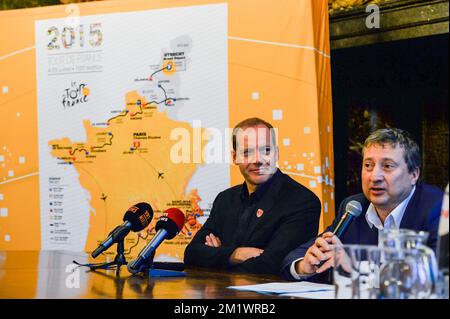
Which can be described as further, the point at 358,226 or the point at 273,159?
the point at 273,159

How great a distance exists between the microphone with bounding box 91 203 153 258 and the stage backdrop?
1.52 metres

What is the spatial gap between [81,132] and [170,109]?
0.72 meters

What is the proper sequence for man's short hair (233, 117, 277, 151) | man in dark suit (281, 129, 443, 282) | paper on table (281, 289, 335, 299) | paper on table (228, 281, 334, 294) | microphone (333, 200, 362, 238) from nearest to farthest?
paper on table (281, 289, 335, 299) < paper on table (228, 281, 334, 294) < microphone (333, 200, 362, 238) < man in dark suit (281, 129, 443, 282) < man's short hair (233, 117, 277, 151)

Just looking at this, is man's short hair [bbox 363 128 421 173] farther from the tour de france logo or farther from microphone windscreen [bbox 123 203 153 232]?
the tour de france logo

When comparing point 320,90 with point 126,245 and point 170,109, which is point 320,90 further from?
point 126,245

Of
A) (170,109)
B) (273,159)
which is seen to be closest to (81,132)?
(170,109)

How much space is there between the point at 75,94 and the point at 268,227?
1800mm

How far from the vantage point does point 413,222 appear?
327 centimetres

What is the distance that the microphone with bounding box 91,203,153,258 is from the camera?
10.9ft

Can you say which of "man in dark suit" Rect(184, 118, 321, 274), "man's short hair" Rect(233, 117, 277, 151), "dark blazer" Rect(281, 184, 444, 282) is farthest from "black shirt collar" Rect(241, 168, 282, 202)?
"dark blazer" Rect(281, 184, 444, 282)

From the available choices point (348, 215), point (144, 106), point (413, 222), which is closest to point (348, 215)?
point (348, 215)

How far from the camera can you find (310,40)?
4691 mm

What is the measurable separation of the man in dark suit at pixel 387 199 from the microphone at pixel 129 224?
655 mm

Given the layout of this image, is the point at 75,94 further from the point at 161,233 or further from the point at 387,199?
the point at 387,199
